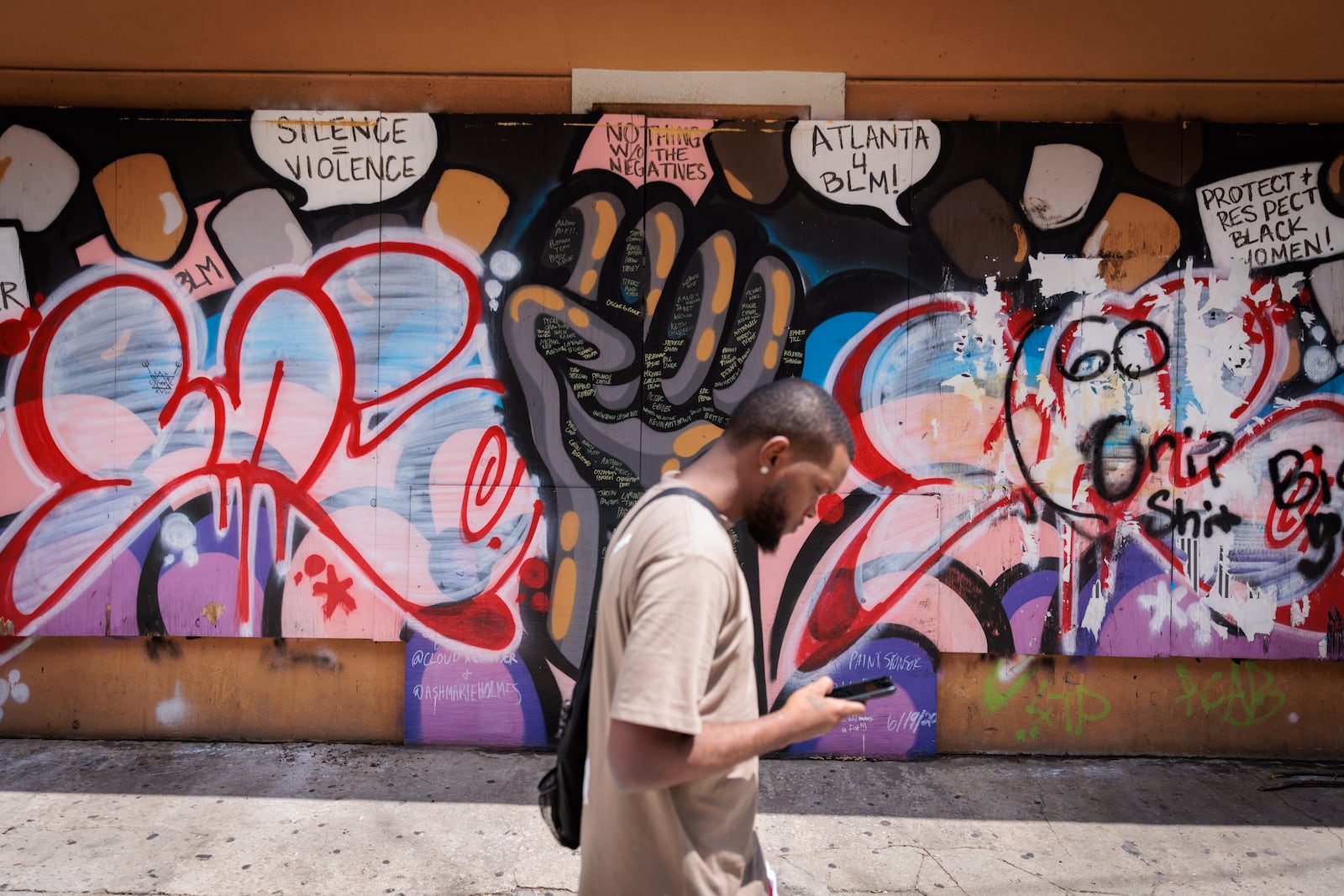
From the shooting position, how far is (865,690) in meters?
1.72

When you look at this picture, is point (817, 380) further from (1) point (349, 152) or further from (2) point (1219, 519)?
(1) point (349, 152)

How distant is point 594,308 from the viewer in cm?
449

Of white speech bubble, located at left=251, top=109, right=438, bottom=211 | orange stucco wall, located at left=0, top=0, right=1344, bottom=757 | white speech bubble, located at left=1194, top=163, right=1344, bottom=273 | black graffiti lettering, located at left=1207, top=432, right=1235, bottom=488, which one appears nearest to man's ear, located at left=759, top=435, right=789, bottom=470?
orange stucco wall, located at left=0, top=0, right=1344, bottom=757

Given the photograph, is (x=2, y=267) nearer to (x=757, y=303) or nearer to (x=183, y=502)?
(x=183, y=502)

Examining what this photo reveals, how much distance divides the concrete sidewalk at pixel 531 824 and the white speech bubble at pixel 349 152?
301 centimetres

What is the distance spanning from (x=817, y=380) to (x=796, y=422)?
2.77 metres

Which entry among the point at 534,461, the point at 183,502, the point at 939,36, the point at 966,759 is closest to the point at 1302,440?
the point at 966,759

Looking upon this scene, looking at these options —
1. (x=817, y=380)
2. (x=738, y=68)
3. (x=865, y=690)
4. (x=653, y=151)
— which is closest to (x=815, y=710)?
(x=865, y=690)

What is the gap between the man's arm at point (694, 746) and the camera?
1.47 m

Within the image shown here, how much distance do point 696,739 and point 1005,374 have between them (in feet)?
11.8

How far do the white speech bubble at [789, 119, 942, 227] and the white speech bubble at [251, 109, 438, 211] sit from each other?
200 cm

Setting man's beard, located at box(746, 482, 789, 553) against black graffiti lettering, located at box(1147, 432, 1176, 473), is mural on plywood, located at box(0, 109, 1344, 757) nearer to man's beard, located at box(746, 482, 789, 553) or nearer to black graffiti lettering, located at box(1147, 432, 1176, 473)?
black graffiti lettering, located at box(1147, 432, 1176, 473)

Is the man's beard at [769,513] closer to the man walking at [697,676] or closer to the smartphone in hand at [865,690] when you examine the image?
the man walking at [697,676]

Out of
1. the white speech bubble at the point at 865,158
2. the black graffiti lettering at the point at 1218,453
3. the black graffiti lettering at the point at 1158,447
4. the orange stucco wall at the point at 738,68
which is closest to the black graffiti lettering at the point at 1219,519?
the black graffiti lettering at the point at 1218,453
